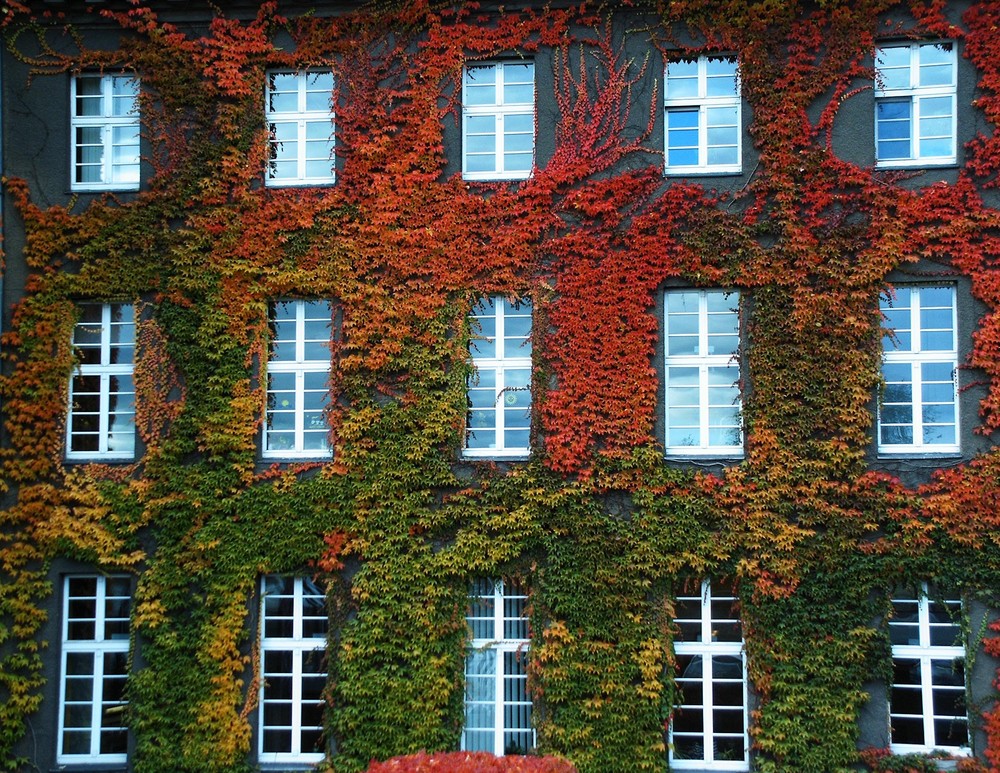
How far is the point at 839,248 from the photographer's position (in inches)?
450

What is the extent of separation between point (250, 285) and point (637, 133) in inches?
200

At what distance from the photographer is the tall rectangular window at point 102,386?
12164 millimetres

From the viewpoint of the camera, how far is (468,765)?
27.7ft

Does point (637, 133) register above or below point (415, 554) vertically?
above

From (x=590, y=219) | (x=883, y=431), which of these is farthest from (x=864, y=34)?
(x=883, y=431)

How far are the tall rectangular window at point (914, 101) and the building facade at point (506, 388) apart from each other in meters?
0.06

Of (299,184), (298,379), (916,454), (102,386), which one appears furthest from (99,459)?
(916,454)

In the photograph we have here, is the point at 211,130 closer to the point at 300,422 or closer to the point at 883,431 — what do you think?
the point at 300,422

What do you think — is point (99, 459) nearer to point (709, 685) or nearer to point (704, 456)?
point (704, 456)

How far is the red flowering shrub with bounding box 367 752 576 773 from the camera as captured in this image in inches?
327

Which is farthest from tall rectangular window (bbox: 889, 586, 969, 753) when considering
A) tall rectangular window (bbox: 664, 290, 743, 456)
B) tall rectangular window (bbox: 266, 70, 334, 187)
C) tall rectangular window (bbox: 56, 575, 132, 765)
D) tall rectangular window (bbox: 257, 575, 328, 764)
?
tall rectangular window (bbox: 56, 575, 132, 765)

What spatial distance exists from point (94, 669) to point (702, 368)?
8.21m

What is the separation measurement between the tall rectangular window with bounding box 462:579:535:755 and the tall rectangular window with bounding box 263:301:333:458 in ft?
9.01

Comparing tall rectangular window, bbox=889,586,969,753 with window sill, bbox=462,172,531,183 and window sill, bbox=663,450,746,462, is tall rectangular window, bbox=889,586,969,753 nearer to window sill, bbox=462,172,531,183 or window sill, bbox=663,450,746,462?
window sill, bbox=663,450,746,462
